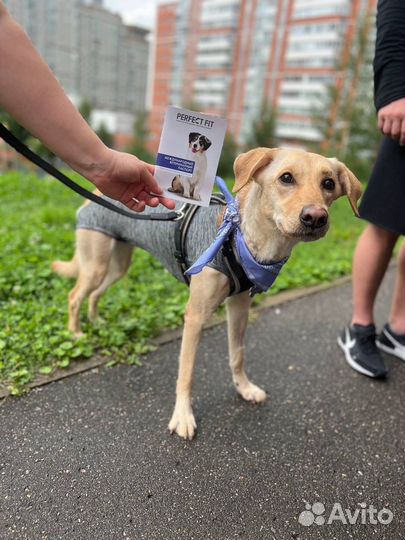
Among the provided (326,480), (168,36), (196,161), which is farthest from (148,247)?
(168,36)

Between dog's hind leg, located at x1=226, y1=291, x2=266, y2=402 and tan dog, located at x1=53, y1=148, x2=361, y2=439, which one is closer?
tan dog, located at x1=53, y1=148, x2=361, y2=439

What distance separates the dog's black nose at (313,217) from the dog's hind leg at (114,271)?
150cm

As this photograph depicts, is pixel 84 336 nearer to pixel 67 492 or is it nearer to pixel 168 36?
pixel 67 492

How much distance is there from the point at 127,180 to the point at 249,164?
0.55 metres

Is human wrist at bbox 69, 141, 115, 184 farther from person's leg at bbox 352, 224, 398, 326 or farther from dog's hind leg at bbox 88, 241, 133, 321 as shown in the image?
person's leg at bbox 352, 224, 398, 326

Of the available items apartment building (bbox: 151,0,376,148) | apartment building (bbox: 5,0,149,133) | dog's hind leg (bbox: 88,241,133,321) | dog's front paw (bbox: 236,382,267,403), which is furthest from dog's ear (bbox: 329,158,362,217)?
apartment building (bbox: 5,0,149,133)

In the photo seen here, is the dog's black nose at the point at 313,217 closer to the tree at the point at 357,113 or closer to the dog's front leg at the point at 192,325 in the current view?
the dog's front leg at the point at 192,325

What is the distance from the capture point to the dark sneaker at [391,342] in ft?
10.1

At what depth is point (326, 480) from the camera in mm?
1953

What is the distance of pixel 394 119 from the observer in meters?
2.38

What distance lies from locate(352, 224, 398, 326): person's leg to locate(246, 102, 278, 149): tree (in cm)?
4722

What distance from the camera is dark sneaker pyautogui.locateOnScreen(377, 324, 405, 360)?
3090 mm

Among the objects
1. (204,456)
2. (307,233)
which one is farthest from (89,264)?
(307,233)

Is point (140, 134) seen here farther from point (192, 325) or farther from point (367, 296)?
point (192, 325)
